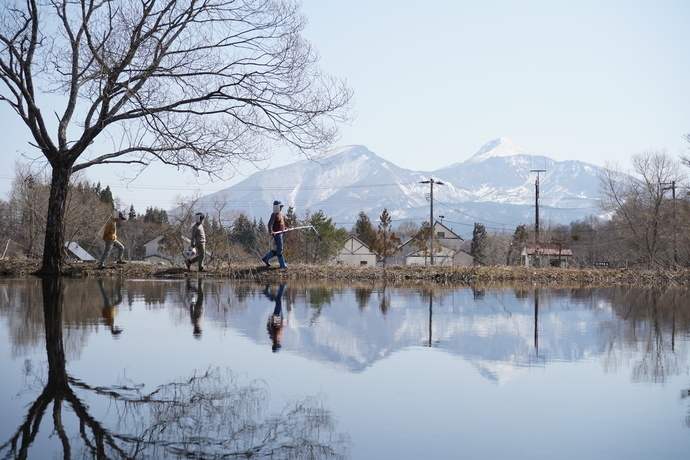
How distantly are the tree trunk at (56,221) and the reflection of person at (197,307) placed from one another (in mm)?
4477

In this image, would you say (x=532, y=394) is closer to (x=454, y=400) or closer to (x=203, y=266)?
(x=454, y=400)

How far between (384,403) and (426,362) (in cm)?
190

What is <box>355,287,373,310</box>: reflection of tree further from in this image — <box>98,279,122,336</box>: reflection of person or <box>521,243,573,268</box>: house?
<box>521,243,573,268</box>: house

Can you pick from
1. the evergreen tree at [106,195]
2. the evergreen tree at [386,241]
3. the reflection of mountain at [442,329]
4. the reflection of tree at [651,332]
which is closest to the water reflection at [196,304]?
the reflection of mountain at [442,329]

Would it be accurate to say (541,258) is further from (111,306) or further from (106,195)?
(106,195)

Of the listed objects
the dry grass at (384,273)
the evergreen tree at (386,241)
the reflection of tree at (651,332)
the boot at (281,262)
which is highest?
the evergreen tree at (386,241)

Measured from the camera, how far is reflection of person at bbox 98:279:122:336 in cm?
910

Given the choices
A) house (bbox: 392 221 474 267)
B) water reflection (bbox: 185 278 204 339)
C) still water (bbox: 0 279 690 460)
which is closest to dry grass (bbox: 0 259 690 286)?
house (bbox: 392 221 474 267)

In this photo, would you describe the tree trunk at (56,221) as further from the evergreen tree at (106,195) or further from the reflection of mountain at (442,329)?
the evergreen tree at (106,195)

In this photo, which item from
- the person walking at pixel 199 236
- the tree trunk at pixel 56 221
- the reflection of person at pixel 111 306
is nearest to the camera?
the reflection of person at pixel 111 306

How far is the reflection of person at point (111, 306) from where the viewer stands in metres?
Answer: 9.10

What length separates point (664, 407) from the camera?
529 centimetres

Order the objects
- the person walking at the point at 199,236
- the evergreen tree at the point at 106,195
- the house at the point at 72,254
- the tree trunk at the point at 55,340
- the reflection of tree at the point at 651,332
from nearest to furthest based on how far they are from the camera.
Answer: the tree trunk at the point at 55,340 → the reflection of tree at the point at 651,332 → the person walking at the point at 199,236 → the house at the point at 72,254 → the evergreen tree at the point at 106,195

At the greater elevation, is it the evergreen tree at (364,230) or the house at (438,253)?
the evergreen tree at (364,230)
